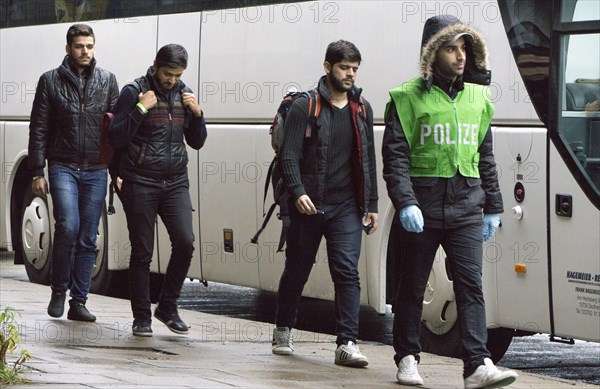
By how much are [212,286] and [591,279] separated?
7.54 meters

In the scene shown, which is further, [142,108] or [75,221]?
[75,221]

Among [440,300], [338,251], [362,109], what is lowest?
[440,300]

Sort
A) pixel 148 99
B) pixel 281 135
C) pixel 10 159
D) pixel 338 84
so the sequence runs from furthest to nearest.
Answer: pixel 10 159, pixel 148 99, pixel 281 135, pixel 338 84

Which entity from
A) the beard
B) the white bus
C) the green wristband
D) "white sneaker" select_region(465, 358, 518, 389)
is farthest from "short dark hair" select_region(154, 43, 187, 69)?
"white sneaker" select_region(465, 358, 518, 389)

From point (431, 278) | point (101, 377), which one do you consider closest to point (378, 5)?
point (431, 278)

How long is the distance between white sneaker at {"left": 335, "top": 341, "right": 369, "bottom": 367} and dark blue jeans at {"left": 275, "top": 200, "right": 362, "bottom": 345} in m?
0.04

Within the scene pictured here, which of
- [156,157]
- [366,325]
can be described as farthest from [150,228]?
[366,325]

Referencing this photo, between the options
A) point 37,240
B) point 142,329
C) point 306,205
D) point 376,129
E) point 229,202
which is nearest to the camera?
point 306,205

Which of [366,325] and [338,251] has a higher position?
[338,251]

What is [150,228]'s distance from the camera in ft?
33.2

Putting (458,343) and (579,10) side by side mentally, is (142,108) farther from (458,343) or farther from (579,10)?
(579,10)

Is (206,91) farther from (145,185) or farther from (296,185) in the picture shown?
(296,185)

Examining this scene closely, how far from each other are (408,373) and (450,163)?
3.81 ft

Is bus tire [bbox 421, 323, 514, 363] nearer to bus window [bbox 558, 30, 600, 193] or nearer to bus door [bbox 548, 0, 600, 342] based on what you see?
bus door [bbox 548, 0, 600, 342]
